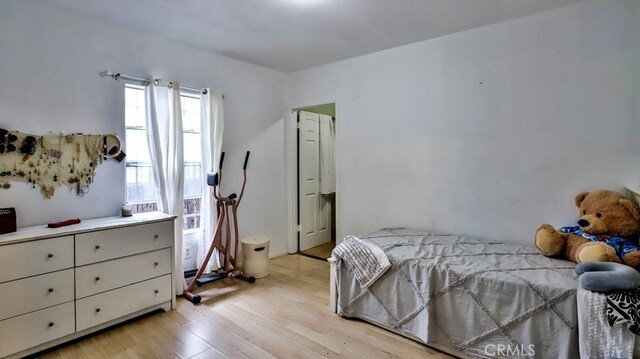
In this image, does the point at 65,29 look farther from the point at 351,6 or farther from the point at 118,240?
the point at 351,6

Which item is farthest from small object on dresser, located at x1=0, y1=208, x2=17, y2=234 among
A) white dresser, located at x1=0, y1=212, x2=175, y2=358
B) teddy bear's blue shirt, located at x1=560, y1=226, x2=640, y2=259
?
teddy bear's blue shirt, located at x1=560, y1=226, x2=640, y2=259

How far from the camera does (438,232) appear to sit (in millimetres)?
3023

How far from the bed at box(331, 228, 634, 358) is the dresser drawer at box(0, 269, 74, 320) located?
1921 mm

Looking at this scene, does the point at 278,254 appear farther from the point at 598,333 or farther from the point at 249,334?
the point at 598,333

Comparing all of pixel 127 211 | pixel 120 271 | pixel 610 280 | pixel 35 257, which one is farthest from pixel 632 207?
pixel 35 257

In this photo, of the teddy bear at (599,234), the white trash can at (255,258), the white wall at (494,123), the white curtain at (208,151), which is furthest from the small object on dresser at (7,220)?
the teddy bear at (599,234)

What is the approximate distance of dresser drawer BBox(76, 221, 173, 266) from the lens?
7.21 ft

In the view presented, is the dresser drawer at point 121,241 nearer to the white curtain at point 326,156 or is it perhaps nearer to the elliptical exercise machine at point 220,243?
the elliptical exercise machine at point 220,243

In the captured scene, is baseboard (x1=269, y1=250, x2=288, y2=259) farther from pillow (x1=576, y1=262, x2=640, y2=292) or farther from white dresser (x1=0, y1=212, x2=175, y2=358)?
pillow (x1=576, y1=262, x2=640, y2=292)

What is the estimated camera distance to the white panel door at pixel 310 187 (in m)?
4.36

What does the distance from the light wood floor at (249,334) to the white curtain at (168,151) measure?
529 mm

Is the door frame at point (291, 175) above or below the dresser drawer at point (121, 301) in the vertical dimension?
above

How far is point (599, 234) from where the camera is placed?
208 cm

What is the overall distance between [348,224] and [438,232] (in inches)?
42.0
